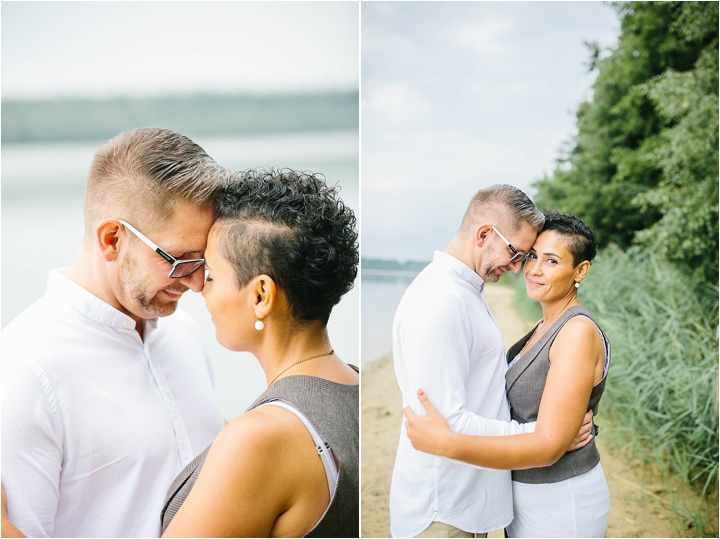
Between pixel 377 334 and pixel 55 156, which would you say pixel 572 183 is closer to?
pixel 377 334


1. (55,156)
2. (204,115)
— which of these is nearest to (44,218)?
(55,156)

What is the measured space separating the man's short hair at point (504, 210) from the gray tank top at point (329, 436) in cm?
78

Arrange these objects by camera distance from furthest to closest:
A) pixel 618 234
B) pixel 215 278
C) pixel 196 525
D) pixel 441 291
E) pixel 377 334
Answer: pixel 618 234
pixel 377 334
pixel 441 291
pixel 215 278
pixel 196 525

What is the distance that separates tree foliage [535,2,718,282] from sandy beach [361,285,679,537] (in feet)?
2.26

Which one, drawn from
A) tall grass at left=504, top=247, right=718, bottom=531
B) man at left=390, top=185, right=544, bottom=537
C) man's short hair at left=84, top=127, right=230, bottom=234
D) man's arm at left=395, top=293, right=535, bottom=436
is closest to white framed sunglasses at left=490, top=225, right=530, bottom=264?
man at left=390, top=185, right=544, bottom=537

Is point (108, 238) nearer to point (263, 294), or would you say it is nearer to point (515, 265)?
point (263, 294)

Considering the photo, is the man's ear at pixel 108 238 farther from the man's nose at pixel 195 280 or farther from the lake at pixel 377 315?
the lake at pixel 377 315

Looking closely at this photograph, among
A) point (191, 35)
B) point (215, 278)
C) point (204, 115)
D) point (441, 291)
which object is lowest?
point (441, 291)

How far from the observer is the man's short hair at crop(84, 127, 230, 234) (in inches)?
67.2

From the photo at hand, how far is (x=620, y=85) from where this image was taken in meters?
3.16

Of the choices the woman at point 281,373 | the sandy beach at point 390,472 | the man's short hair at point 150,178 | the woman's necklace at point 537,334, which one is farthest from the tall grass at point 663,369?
the man's short hair at point 150,178

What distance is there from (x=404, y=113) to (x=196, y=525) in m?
1.82

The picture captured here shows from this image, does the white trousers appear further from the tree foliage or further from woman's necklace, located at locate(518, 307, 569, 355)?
the tree foliage

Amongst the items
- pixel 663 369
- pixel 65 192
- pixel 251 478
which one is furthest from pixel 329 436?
pixel 663 369
